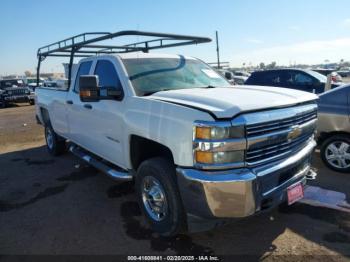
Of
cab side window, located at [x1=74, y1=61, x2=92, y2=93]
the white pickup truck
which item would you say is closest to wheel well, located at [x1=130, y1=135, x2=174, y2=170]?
the white pickup truck

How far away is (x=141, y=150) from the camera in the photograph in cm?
381

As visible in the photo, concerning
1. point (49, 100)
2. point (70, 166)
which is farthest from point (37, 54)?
point (70, 166)

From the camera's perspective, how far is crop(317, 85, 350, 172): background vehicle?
529cm

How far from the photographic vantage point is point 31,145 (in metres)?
8.84

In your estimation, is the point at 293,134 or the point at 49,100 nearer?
the point at 293,134

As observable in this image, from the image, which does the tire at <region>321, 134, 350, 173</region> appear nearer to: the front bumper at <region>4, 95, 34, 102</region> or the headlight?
the headlight

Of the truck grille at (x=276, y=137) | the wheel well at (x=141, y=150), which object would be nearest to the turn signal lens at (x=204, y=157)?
the truck grille at (x=276, y=137)

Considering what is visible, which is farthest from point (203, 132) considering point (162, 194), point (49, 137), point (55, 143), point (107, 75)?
point (49, 137)

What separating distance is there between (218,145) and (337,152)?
11.3ft

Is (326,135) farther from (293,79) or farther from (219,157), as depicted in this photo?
(293,79)

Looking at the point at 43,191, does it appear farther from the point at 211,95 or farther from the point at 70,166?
the point at 211,95

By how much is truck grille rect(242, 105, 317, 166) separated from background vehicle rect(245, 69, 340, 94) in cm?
859

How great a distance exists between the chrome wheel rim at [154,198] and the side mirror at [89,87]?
46.5 inches

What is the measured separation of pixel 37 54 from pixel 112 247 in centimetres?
613
